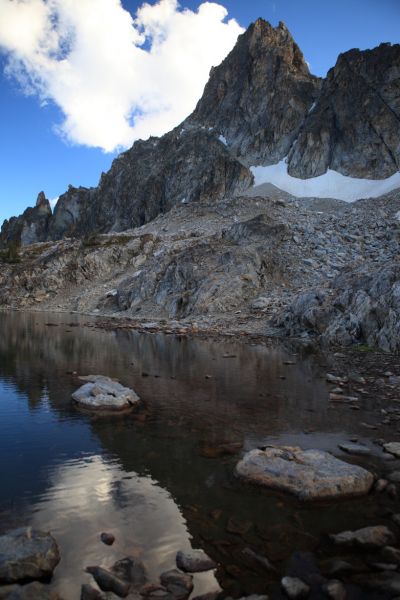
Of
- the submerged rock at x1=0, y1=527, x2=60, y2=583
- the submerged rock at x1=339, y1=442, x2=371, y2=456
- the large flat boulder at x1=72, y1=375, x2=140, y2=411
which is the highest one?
the large flat boulder at x1=72, y1=375, x2=140, y2=411

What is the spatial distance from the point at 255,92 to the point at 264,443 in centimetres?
14875

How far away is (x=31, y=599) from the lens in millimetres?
5254

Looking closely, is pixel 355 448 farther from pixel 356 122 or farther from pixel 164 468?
pixel 356 122

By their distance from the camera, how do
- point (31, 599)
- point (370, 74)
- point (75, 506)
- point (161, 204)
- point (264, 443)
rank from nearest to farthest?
point (31, 599)
point (75, 506)
point (264, 443)
point (370, 74)
point (161, 204)

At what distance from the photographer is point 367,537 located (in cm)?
685

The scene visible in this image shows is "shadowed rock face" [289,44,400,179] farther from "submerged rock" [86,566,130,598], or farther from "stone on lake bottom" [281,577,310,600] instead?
"submerged rock" [86,566,130,598]

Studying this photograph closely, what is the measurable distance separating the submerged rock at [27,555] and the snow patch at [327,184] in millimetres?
100265

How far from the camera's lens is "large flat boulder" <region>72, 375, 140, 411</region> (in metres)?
14.5

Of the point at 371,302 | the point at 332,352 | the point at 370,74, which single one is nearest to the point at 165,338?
the point at 332,352

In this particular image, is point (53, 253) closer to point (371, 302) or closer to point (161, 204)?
point (161, 204)

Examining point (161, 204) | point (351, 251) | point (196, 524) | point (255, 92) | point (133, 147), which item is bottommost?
point (196, 524)

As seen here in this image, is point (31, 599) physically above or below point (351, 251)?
below

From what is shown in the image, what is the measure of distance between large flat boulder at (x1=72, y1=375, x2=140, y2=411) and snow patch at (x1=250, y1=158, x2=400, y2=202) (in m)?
92.5

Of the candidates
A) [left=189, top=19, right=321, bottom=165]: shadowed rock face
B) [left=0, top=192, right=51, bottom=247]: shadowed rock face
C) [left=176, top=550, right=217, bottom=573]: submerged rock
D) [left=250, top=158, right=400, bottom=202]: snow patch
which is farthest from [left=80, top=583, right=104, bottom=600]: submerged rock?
[left=0, top=192, right=51, bottom=247]: shadowed rock face
